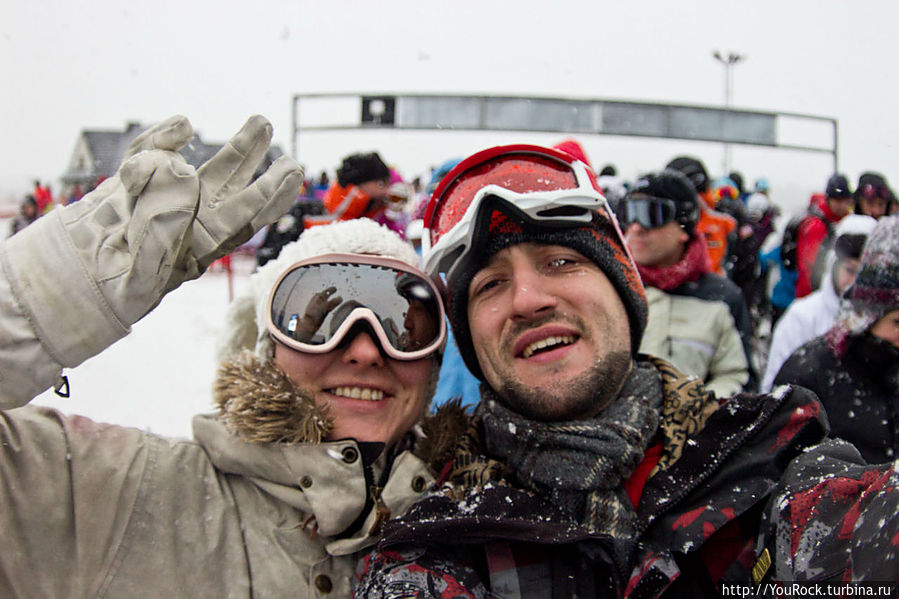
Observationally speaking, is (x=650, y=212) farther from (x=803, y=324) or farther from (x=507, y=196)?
(x=507, y=196)

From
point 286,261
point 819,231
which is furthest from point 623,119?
point 286,261

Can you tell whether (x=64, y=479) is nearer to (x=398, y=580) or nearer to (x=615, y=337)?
(x=398, y=580)

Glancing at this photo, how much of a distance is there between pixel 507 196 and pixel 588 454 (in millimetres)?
823

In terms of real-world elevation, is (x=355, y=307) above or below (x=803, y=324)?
above

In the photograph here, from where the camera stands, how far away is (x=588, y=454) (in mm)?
1717

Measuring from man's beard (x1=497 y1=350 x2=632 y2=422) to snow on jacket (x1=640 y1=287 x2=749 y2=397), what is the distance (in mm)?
1490

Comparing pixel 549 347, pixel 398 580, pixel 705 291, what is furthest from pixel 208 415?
pixel 705 291

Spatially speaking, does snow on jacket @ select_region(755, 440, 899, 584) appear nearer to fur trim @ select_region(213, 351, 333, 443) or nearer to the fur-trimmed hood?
the fur-trimmed hood

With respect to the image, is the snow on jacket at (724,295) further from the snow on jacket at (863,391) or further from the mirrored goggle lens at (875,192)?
the mirrored goggle lens at (875,192)

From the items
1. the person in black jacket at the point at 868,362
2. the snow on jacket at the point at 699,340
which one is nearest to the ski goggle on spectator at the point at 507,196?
the person in black jacket at the point at 868,362

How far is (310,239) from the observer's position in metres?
2.12

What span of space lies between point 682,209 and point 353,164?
2.58 metres

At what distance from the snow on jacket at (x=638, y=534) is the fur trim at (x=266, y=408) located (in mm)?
391

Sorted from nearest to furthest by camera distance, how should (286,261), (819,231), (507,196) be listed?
(507,196)
(286,261)
(819,231)
